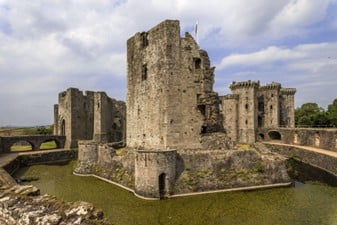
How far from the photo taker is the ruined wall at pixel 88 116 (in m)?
31.7

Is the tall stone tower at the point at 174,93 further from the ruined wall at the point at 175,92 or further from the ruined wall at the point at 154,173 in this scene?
the ruined wall at the point at 154,173

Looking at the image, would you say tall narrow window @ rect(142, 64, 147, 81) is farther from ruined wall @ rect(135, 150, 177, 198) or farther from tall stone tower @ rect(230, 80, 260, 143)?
tall stone tower @ rect(230, 80, 260, 143)

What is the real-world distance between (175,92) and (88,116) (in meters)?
21.2

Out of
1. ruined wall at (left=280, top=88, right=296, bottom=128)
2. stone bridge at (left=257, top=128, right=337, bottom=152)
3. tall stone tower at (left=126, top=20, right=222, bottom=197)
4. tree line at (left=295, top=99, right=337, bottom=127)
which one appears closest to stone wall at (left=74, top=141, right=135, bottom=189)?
tall stone tower at (left=126, top=20, right=222, bottom=197)

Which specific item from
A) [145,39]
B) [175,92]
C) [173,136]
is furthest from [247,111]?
[173,136]

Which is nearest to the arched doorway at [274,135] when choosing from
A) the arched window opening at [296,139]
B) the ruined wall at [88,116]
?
the arched window opening at [296,139]

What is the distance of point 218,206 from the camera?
12.8 meters

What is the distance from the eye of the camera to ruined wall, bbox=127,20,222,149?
17109 mm

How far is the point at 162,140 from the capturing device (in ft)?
56.6

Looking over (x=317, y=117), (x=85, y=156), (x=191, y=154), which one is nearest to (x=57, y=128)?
(x=85, y=156)

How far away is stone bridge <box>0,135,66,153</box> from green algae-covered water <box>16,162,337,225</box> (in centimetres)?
1485

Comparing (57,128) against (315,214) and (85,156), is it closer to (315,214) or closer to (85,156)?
(85,156)

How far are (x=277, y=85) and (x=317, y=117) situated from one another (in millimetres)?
10673

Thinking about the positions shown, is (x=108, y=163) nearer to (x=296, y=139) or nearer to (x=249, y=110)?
(x=249, y=110)
